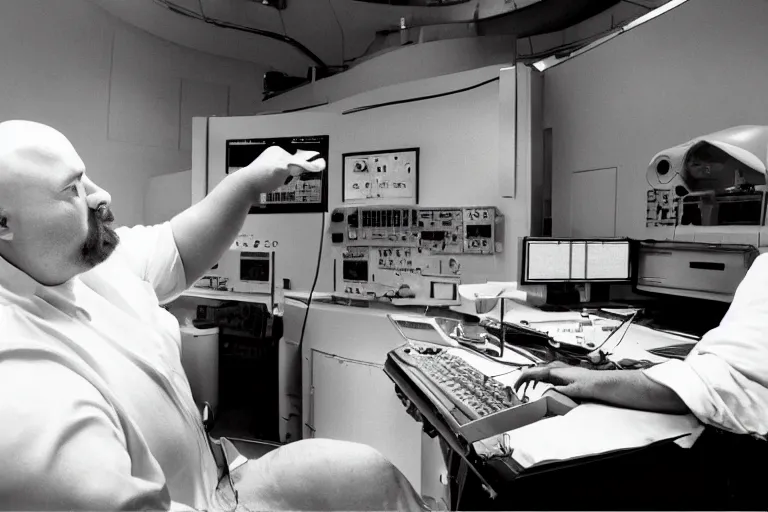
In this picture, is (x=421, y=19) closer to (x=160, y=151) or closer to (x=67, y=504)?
(x=160, y=151)

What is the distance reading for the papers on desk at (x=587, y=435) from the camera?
781mm

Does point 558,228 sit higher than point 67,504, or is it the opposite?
point 558,228

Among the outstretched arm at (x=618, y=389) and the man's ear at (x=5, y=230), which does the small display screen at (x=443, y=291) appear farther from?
the man's ear at (x=5, y=230)

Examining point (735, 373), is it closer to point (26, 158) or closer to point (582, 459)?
point (582, 459)

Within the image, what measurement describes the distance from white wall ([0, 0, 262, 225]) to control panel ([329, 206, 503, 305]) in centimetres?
151

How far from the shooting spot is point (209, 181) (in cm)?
326

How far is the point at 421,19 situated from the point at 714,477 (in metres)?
3.20

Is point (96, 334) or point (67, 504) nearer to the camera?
point (67, 504)

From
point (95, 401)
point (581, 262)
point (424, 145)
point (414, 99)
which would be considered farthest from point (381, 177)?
point (95, 401)

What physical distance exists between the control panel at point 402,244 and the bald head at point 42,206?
1.46 meters

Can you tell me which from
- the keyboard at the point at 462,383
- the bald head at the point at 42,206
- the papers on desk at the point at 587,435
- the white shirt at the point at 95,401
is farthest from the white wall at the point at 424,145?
the bald head at the point at 42,206

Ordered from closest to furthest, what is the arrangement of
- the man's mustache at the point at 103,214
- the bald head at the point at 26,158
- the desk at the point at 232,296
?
the bald head at the point at 26,158 < the man's mustache at the point at 103,214 < the desk at the point at 232,296

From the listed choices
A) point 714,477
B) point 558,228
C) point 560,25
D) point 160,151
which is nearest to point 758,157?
point 714,477

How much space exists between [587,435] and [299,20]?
353cm
